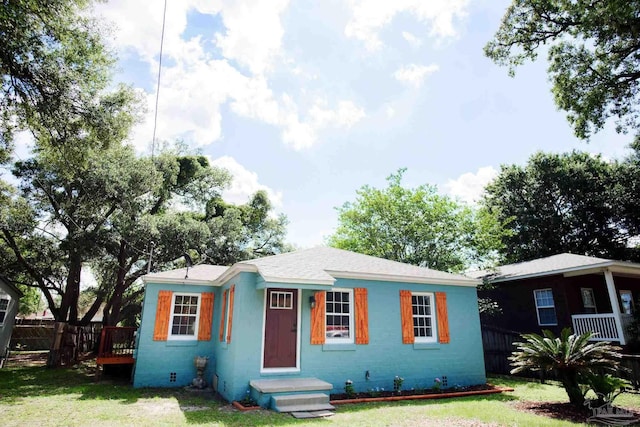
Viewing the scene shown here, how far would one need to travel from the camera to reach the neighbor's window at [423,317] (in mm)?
10453

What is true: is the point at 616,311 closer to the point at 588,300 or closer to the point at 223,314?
the point at 588,300

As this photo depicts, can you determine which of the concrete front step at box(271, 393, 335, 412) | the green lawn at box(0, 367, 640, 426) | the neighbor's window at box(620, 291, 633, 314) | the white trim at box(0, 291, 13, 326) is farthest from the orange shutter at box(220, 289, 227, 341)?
the neighbor's window at box(620, 291, 633, 314)

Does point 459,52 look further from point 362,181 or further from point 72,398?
point 72,398

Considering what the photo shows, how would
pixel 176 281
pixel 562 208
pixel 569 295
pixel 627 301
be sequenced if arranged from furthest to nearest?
pixel 562 208 → pixel 627 301 → pixel 569 295 → pixel 176 281

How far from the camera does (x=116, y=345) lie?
462 inches

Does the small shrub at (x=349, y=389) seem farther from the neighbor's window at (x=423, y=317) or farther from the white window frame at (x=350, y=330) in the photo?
the neighbor's window at (x=423, y=317)

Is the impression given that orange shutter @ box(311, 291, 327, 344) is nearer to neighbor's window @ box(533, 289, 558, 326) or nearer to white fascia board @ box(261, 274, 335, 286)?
white fascia board @ box(261, 274, 335, 286)

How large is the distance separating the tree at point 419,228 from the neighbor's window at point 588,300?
13.7 ft

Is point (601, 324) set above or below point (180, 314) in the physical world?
below

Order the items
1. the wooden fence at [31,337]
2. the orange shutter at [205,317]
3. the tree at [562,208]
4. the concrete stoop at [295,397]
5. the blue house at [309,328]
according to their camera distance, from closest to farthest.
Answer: the concrete stoop at [295,397]
the blue house at [309,328]
the orange shutter at [205,317]
the wooden fence at [31,337]
the tree at [562,208]

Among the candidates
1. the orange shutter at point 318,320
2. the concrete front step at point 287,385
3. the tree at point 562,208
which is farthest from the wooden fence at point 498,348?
the tree at point 562,208

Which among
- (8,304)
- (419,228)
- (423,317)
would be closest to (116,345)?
(8,304)

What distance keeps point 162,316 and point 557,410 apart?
1039 cm

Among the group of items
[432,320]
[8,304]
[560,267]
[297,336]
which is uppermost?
[560,267]
